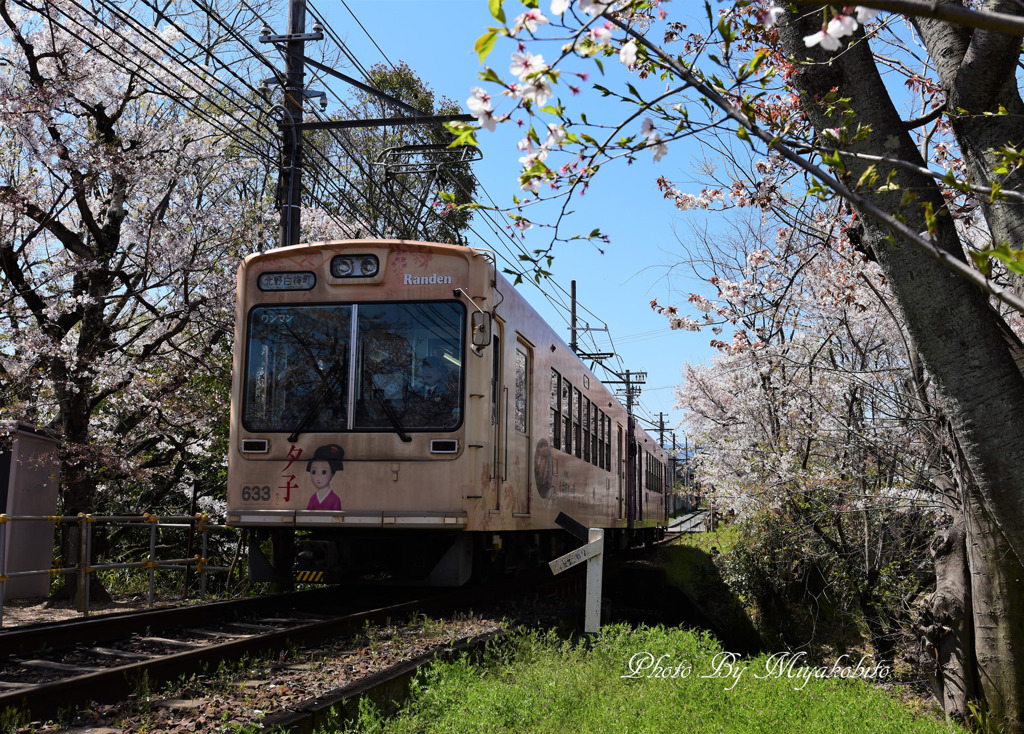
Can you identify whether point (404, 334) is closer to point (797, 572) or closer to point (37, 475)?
point (37, 475)

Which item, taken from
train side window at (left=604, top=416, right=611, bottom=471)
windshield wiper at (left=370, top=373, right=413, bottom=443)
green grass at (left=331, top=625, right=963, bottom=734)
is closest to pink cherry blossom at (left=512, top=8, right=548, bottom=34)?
green grass at (left=331, top=625, right=963, bottom=734)

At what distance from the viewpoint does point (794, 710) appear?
5129 mm

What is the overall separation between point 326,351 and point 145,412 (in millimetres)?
5831

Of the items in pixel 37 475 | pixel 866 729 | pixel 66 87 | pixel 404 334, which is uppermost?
pixel 66 87

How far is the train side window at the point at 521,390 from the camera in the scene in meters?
8.52

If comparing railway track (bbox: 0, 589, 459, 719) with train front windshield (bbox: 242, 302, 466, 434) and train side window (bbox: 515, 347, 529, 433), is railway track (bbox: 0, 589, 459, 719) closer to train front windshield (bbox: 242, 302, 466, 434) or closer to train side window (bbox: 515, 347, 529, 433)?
train front windshield (bbox: 242, 302, 466, 434)

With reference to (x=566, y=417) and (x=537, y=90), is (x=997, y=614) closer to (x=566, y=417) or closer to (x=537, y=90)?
(x=537, y=90)

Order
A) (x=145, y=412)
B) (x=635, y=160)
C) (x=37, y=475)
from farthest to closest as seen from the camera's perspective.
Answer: (x=145, y=412) → (x=37, y=475) → (x=635, y=160)

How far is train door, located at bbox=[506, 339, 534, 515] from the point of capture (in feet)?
27.4

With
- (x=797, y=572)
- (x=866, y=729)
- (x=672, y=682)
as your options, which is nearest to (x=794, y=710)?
(x=866, y=729)

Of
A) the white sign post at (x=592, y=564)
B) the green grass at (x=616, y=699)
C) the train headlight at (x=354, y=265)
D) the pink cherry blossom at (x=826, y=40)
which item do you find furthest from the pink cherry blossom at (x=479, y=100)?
the train headlight at (x=354, y=265)

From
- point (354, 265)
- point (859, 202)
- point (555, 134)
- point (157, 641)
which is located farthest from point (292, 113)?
point (859, 202)

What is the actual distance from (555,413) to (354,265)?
3371 mm

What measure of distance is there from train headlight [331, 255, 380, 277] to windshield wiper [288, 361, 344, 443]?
2.62 feet
